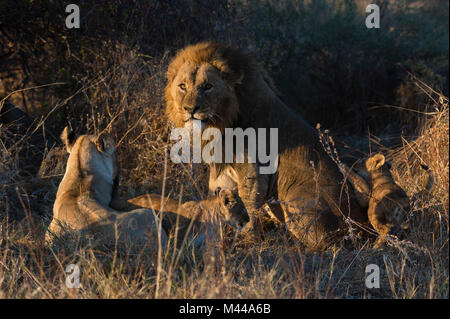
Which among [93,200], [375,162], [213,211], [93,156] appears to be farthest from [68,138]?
[375,162]

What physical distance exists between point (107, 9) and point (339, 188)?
12.5 ft

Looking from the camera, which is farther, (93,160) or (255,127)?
(255,127)

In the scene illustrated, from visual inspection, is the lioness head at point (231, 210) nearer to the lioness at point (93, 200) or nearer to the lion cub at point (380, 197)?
the lioness at point (93, 200)

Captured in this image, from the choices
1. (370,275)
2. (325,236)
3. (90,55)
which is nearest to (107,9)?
(90,55)

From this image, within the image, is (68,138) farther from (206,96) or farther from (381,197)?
(381,197)

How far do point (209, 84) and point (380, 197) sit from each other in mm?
1505

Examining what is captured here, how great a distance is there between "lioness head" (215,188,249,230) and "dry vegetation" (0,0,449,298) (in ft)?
0.63

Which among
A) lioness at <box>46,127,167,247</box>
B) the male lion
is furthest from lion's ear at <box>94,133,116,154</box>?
the male lion

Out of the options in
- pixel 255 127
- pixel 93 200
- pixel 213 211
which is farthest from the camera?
pixel 255 127

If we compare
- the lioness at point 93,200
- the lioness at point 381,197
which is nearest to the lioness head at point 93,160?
the lioness at point 93,200

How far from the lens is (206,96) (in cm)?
488

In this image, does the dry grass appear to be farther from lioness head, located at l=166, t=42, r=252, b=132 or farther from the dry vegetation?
lioness head, located at l=166, t=42, r=252, b=132

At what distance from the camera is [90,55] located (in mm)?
7262
